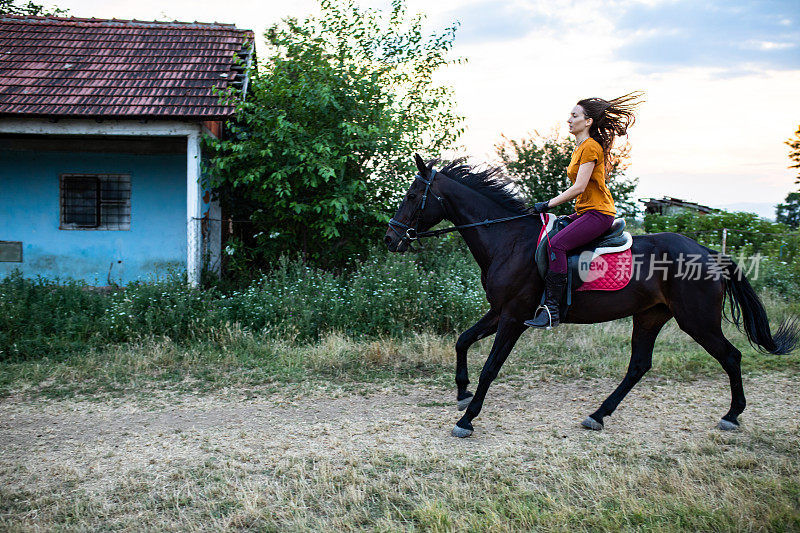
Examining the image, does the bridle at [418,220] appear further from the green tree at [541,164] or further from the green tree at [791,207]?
the green tree at [791,207]

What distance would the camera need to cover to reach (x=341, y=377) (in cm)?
653

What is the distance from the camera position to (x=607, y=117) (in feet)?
16.4

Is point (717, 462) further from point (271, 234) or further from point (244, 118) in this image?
point (244, 118)

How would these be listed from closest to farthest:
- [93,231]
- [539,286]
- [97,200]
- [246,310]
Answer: [539,286] < [246,310] < [93,231] < [97,200]

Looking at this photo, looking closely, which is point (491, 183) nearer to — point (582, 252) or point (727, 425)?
point (582, 252)

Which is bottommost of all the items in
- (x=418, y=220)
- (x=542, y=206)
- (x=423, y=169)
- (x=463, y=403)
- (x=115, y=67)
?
(x=463, y=403)

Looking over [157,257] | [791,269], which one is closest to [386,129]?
[157,257]

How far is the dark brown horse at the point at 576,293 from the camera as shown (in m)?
5.02

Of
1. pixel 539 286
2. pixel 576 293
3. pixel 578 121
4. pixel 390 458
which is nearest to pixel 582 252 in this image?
pixel 576 293

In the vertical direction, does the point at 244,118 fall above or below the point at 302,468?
above

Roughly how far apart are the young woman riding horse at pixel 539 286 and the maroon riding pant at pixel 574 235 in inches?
9.9

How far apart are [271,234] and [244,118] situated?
2114 mm

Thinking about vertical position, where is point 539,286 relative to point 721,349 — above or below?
above

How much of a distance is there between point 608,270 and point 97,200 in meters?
10.4
